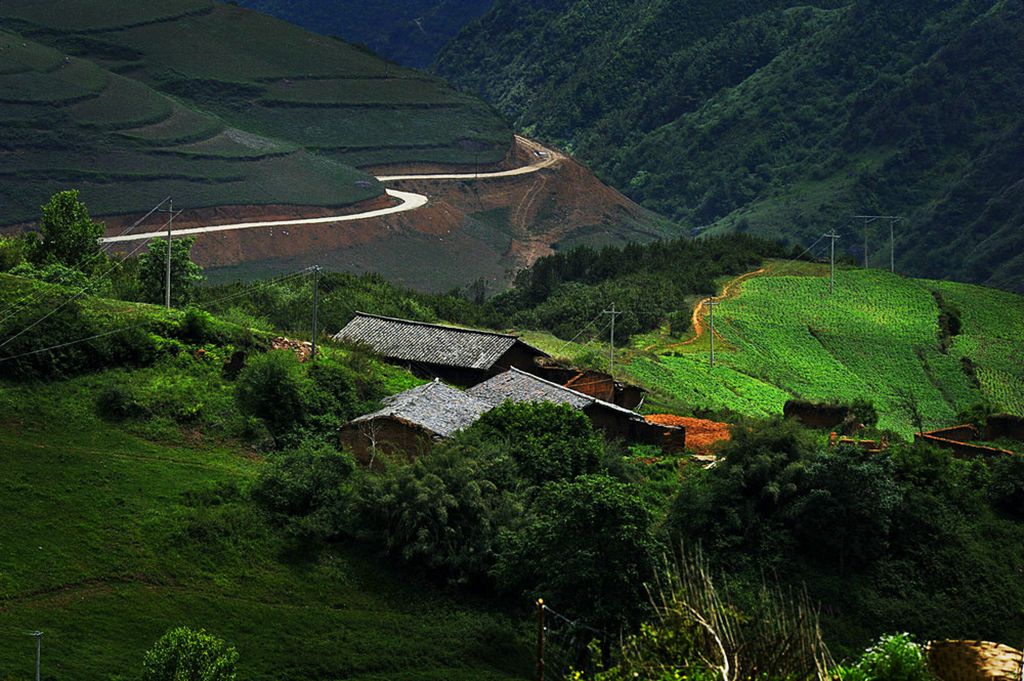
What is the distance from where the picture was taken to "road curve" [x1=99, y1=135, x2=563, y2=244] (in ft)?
323

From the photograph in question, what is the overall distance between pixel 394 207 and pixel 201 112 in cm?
1619

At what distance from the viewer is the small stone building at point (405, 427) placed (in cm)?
4016

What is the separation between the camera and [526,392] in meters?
45.6

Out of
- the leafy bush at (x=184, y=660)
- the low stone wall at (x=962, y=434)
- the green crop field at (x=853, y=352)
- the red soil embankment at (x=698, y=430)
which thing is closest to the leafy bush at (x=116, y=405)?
the red soil embankment at (x=698, y=430)

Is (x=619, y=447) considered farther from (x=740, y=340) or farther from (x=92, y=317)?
(x=740, y=340)

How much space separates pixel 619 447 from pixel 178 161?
2719 inches

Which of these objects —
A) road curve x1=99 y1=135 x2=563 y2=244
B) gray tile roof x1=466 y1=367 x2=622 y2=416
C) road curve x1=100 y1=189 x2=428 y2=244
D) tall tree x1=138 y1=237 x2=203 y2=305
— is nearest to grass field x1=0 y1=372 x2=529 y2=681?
gray tile roof x1=466 y1=367 x2=622 y2=416

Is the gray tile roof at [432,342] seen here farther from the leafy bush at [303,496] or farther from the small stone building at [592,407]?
the leafy bush at [303,496]

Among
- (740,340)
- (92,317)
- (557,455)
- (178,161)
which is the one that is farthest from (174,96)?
(557,455)

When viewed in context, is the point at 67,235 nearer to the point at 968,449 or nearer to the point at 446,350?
the point at 446,350

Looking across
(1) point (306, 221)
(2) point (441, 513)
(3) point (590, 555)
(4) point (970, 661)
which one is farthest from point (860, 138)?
(4) point (970, 661)

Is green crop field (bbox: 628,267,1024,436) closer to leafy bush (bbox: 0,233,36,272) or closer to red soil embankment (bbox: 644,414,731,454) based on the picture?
red soil embankment (bbox: 644,414,731,454)

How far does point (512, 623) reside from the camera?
107ft

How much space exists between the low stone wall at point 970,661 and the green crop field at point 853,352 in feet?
133
